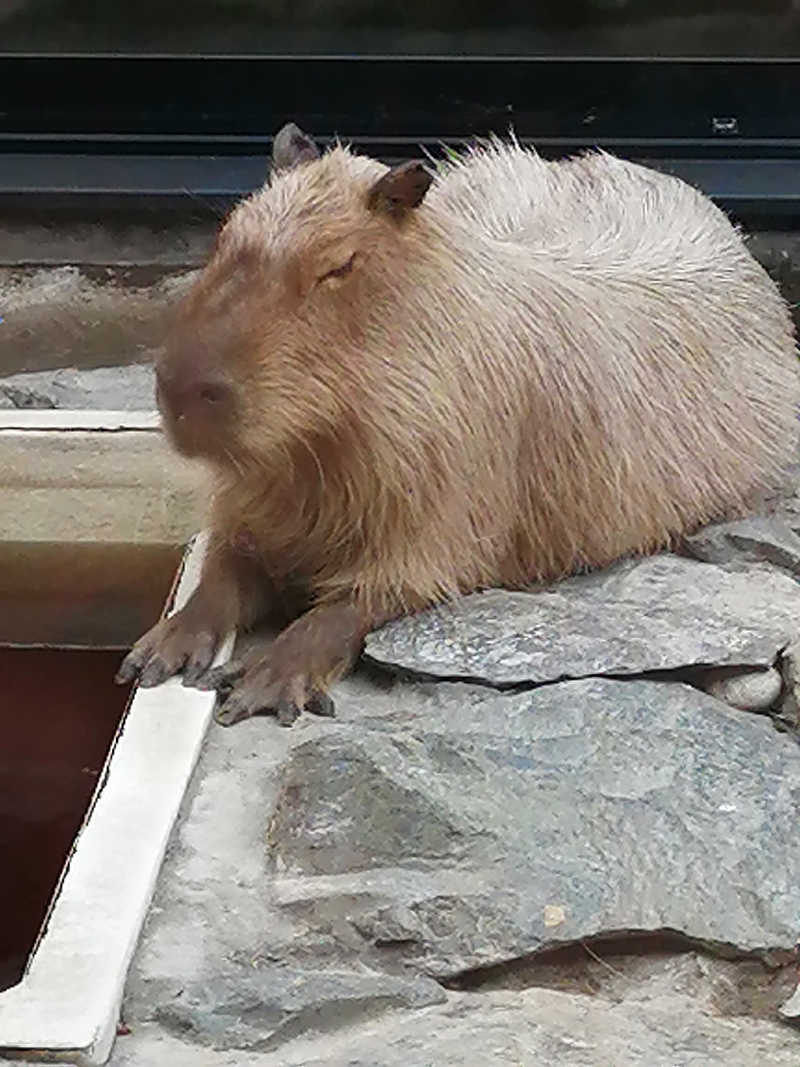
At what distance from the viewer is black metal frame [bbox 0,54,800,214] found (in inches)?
205

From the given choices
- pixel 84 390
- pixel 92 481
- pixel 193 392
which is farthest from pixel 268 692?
pixel 84 390

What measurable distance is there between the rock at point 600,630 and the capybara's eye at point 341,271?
57cm

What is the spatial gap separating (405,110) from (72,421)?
6.36ft

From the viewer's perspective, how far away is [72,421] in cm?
373

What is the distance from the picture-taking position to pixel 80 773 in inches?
138

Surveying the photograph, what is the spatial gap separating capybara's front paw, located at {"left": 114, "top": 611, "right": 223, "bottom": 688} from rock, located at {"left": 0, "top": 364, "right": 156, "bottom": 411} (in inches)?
51.3

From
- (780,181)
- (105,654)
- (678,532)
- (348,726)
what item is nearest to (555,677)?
(348,726)

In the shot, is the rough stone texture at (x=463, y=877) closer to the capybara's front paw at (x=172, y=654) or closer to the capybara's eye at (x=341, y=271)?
the capybara's front paw at (x=172, y=654)

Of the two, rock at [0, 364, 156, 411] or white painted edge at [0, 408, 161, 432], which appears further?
rock at [0, 364, 156, 411]

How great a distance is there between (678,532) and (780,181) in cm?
229

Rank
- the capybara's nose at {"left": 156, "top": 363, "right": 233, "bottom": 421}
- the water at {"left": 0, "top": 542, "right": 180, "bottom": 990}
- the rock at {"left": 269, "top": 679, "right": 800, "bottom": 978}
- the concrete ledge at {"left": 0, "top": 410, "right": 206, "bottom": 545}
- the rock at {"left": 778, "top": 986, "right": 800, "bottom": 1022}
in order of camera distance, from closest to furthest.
A: the rock at {"left": 778, "top": 986, "right": 800, "bottom": 1022} < the rock at {"left": 269, "top": 679, "right": 800, "bottom": 978} < the capybara's nose at {"left": 156, "top": 363, "right": 233, "bottom": 421} < the water at {"left": 0, "top": 542, "right": 180, "bottom": 990} < the concrete ledge at {"left": 0, "top": 410, "right": 206, "bottom": 545}

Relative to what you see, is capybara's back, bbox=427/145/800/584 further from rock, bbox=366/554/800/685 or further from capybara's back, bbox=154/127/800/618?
Result: rock, bbox=366/554/800/685

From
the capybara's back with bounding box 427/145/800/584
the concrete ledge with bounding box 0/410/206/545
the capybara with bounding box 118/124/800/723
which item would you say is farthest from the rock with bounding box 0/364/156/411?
the capybara with bounding box 118/124/800/723

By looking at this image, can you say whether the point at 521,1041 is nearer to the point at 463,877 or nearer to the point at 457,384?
the point at 463,877
